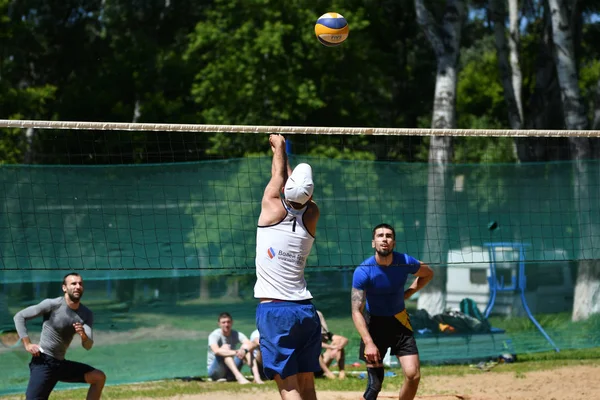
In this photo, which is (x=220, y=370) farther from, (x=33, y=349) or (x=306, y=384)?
(x=306, y=384)

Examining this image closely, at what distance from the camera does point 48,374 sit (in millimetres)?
7828

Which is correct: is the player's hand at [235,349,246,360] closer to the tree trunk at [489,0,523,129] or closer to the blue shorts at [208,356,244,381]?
the blue shorts at [208,356,244,381]

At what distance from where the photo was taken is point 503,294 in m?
12.3

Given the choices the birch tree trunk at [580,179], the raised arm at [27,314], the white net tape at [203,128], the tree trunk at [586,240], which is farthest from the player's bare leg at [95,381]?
the tree trunk at [586,240]

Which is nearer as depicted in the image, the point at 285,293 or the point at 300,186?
the point at 300,186

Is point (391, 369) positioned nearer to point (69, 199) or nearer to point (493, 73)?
point (69, 199)

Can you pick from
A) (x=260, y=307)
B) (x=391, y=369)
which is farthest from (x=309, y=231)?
(x=391, y=369)

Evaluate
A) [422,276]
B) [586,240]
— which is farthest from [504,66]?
[422,276]

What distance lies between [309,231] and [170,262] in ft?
15.6

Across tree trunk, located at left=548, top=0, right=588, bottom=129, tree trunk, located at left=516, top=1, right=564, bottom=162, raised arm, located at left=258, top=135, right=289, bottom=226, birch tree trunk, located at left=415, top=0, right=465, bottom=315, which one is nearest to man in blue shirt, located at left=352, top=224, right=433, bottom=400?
raised arm, located at left=258, top=135, right=289, bottom=226

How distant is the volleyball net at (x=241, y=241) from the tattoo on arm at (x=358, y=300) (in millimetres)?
2877

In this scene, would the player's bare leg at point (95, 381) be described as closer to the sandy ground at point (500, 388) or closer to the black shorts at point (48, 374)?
the black shorts at point (48, 374)

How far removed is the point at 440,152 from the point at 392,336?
22.6ft

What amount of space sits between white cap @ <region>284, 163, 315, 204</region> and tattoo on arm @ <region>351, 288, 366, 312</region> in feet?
6.31
